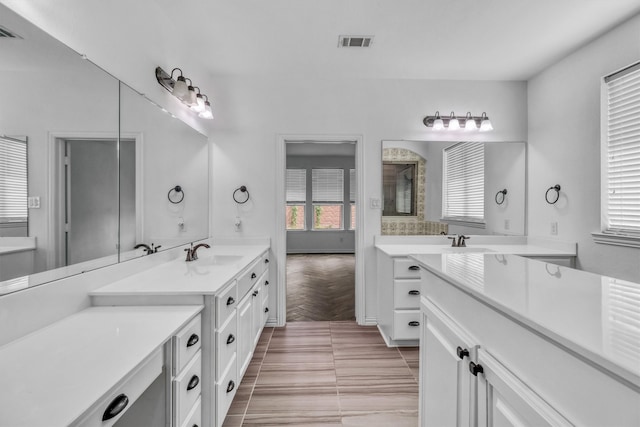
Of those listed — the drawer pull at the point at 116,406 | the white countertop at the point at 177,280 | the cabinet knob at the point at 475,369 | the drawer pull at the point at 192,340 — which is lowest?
the drawer pull at the point at 192,340

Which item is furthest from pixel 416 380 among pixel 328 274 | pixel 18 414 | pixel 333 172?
pixel 333 172

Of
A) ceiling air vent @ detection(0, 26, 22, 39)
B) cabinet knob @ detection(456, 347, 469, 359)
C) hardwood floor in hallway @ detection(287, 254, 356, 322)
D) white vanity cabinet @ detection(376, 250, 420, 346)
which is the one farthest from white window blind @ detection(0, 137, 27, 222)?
hardwood floor in hallway @ detection(287, 254, 356, 322)

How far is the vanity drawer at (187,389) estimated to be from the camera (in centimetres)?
110

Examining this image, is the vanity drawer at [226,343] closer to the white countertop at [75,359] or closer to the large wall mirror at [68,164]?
the white countertop at [75,359]

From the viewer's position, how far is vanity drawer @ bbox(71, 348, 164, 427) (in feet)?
2.24

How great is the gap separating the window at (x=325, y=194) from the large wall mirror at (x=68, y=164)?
551 centimetres

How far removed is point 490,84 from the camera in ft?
10.2

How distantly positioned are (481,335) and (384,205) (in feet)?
7.25

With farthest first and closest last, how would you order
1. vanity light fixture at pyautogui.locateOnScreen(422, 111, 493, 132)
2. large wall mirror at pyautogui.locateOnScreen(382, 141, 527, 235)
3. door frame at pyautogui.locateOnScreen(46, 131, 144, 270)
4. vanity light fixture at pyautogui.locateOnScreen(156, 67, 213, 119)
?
large wall mirror at pyautogui.locateOnScreen(382, 141, 527, 235) → vanity light fixture at pyautogui.locateOnScreen(422, 111, 493, 132) → vanity light fixture at pyautogui.locateOnScreen(156, 67, 213, 119) → door frame at pyautogui.locateOnScreen(46, 131, 144, 270)

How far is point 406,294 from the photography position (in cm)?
255

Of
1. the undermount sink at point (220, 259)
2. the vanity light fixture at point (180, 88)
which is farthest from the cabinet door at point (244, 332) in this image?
the vanity light fixture at point (180, 88)

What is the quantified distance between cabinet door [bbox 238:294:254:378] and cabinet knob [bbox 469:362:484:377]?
1.36m

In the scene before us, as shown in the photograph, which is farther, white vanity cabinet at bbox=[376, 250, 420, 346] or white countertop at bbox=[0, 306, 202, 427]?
white vanity cabinet at bbox=[376, 250, 420, 346]

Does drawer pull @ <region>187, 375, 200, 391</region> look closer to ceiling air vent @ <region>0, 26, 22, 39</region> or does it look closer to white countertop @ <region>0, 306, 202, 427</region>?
white countertop @ <region>0, 306, 202, 427</region>
